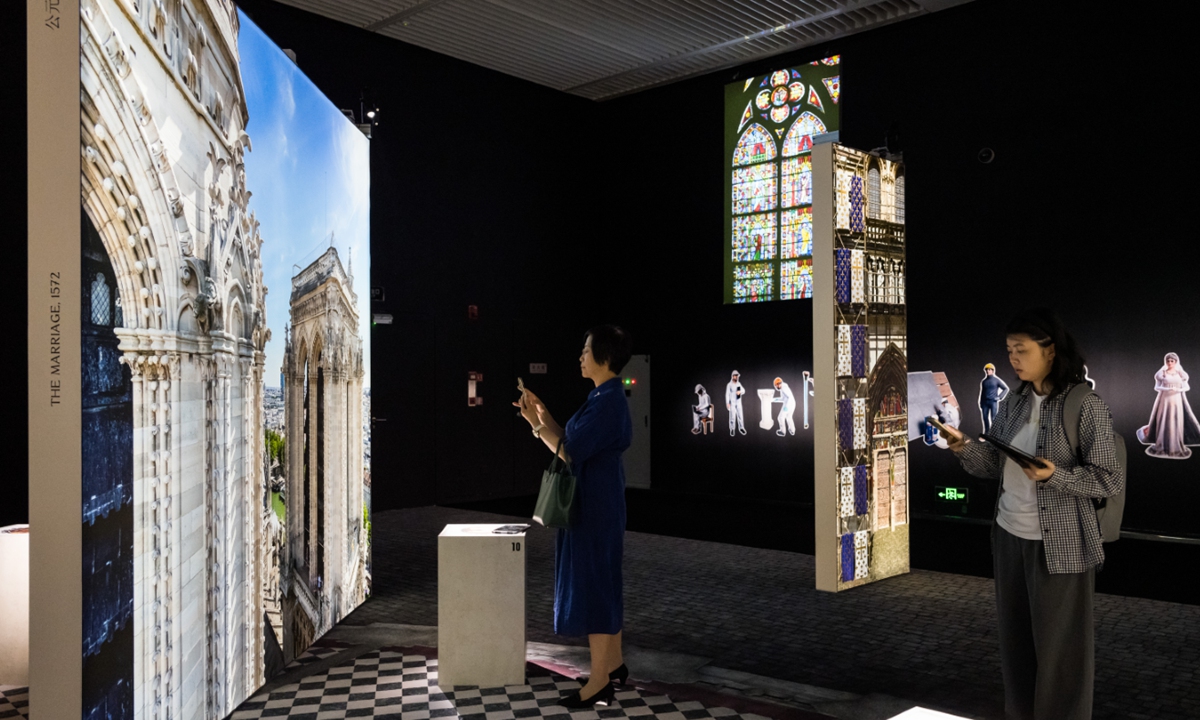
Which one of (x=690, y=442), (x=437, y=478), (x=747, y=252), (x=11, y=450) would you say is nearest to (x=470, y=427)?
(x=437, y=478)

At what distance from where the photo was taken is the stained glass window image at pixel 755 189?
461 inches

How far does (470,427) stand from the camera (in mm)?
11602

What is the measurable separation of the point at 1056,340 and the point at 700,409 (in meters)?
8.99

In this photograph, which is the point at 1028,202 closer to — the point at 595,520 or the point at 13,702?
the point at 595,520

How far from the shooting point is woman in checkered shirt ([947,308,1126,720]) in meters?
3.01

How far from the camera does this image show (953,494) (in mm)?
9656

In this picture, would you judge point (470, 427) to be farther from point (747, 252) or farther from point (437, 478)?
point (747, 252)

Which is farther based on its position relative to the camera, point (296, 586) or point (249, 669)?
point (296, 586)

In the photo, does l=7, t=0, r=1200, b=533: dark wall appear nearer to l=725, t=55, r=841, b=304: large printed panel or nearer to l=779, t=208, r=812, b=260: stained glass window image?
A: l=725, t=55, r=841, b=304: large printed panel

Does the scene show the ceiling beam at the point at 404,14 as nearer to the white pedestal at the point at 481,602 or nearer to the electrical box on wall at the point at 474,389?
the electrical box on wall at the point at 474,389

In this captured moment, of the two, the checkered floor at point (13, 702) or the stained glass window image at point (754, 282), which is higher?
the stained glass window image at point (754, 282)

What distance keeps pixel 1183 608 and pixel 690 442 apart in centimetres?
682

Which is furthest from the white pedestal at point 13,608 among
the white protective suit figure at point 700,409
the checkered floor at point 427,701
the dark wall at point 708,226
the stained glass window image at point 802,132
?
the stained glass window image at point 802,132

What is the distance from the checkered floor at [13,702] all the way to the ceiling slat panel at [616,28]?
7358 millimetres
